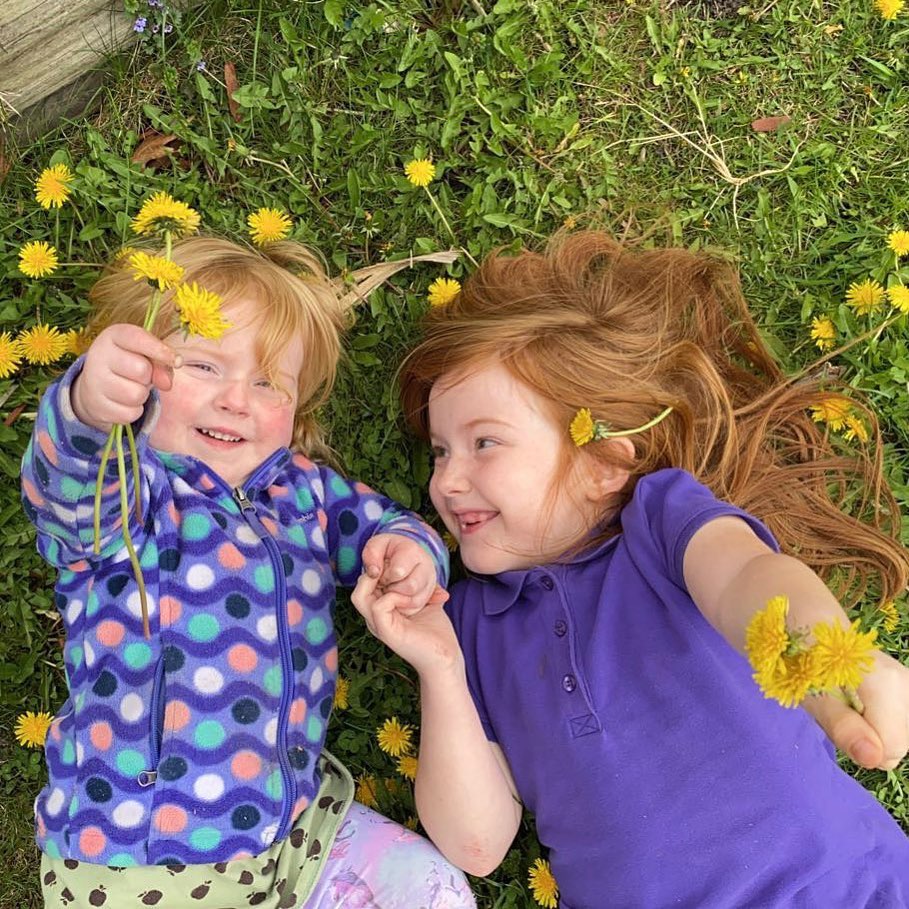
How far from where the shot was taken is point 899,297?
258cm

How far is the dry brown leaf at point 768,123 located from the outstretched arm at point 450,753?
5.87 ft

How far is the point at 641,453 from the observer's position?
7.51ft

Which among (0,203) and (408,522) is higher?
(0,203)

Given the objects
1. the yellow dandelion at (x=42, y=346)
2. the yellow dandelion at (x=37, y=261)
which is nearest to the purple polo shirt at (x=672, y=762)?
the yellow dandelion at (x=42, y=346)

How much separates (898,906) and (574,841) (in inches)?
28.1

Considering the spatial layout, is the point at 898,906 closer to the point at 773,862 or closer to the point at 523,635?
the point at 773,862

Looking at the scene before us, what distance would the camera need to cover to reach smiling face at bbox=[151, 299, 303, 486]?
2.06m

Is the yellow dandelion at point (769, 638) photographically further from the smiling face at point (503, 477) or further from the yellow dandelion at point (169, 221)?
the yellow dandelion at point (169, 221)

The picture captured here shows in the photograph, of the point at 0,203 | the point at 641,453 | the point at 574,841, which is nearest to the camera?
the point at 574,841

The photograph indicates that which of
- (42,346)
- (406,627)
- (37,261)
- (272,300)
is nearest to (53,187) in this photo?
(37,261)

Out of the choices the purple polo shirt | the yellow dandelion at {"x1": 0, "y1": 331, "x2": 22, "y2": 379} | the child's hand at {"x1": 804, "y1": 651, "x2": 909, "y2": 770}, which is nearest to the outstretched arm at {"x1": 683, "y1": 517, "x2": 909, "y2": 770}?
the child's hand at {"x1": 804, "y1": 651, "x2": 909, "y2": 770}

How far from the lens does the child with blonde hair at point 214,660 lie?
199 centimetres

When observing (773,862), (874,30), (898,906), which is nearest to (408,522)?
(773,862)

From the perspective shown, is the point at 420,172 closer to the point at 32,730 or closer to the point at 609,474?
the point at 609,474
